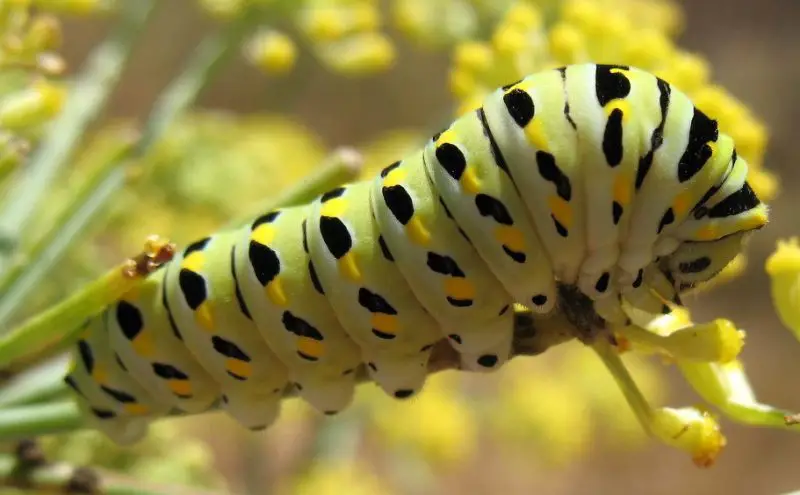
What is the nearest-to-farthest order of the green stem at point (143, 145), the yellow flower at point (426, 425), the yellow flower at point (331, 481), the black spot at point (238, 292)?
the black spot at point (238, 292) < the green stem at point (143, 145) < the yellow flower at point (331, 481) < the yellow flower at point (426, 425)

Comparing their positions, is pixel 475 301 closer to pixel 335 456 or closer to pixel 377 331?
pixel 377 331

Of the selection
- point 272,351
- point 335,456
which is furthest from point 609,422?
point 272,351

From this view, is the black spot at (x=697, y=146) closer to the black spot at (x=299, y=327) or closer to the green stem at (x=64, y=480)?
the black spot at (x=299, y=327)

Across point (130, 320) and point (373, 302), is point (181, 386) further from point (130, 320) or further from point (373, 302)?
point (373, 302)

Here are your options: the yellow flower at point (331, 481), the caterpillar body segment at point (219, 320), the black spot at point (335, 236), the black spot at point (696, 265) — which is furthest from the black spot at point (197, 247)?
the yellow flower at point (331, 481)

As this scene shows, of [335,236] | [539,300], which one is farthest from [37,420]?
[539,300]
